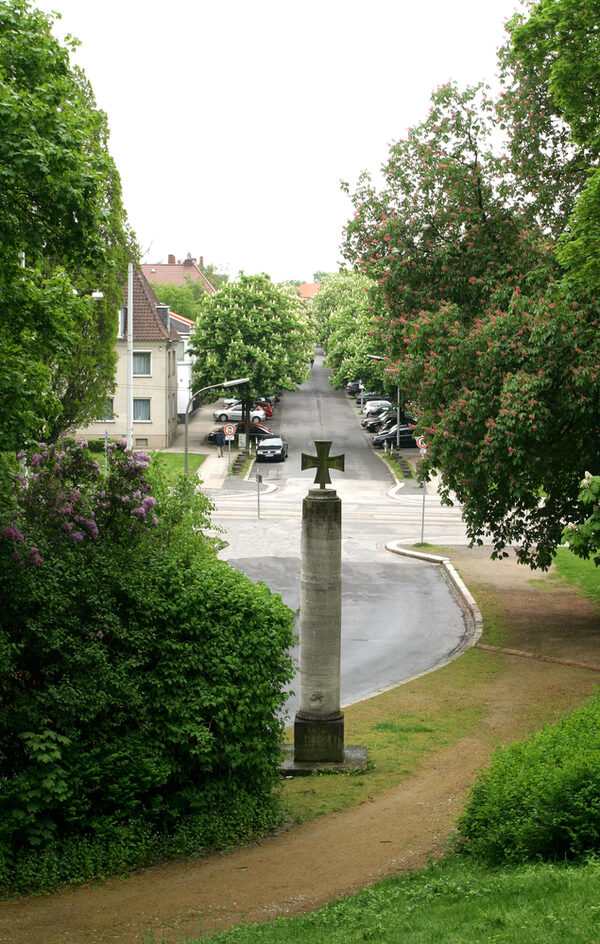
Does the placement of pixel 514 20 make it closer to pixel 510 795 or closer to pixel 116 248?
pixel 116 248

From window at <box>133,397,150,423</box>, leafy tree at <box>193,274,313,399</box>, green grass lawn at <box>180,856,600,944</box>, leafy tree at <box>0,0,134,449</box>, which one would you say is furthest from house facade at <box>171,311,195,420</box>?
green grass lawn at <box>180,856,600,944</box>

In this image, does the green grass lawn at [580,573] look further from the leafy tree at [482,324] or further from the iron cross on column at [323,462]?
the iron cross on column at [323,462]

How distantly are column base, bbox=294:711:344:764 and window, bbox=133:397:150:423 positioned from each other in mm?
48520

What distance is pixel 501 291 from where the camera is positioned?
2100 centimetres

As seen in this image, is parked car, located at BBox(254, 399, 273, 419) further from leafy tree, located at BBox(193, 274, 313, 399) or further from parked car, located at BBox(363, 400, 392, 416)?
leafy tree, located at BBox(193, 274, 313, 399)

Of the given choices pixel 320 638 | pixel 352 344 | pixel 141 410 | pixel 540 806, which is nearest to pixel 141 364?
pixel 141 410

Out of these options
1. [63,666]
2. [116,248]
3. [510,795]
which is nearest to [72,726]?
[63,666]

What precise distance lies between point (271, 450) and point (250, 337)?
8.83 metres

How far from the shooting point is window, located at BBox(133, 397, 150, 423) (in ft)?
205

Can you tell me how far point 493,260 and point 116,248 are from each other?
31.4 feet

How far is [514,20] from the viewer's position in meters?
22.1

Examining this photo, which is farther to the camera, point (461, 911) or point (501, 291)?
point (501, 291)

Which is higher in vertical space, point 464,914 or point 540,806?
point 540,806

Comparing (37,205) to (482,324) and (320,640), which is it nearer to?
(320,640)
